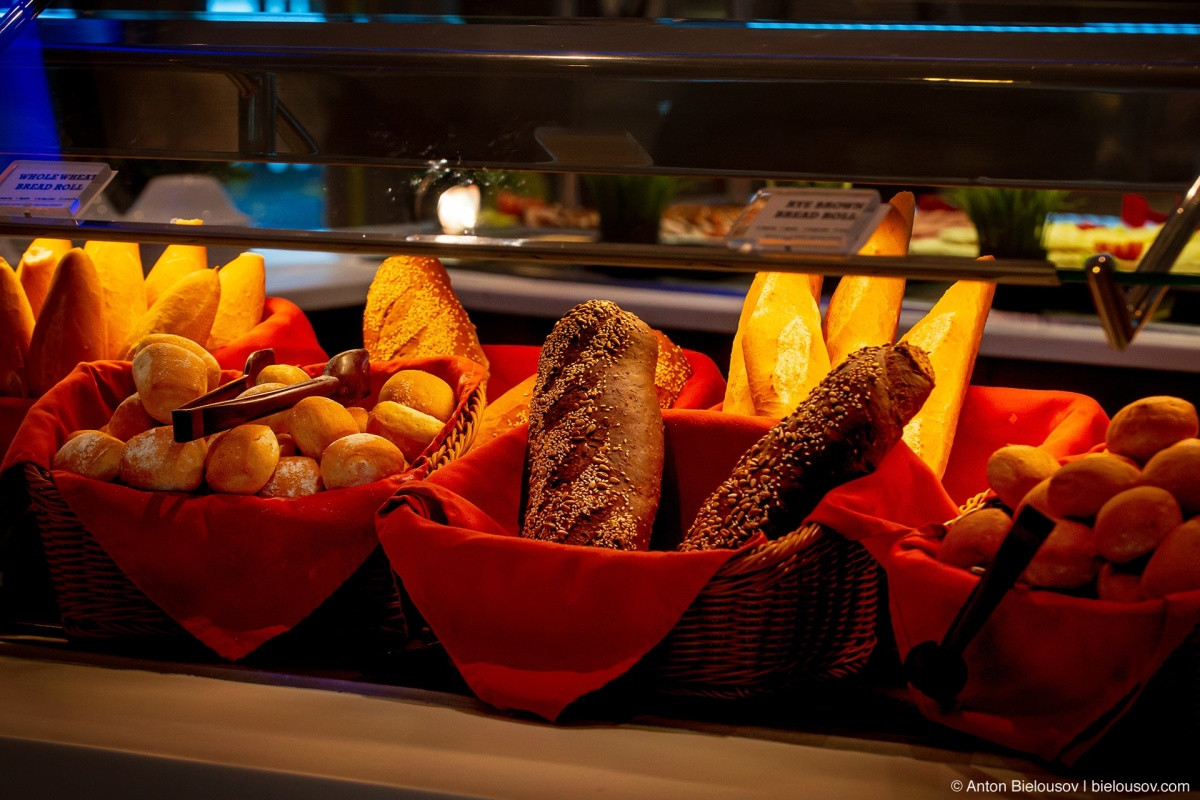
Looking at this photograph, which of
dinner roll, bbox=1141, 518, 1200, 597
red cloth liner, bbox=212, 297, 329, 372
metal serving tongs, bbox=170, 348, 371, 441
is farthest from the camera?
red cloth liner, bbox=212, 297, 329, 372

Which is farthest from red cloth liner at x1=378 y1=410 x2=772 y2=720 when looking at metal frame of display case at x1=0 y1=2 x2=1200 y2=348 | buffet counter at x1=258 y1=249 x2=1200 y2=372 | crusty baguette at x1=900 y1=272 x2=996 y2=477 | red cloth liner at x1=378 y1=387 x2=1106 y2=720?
buffet counter at x1=258 y1=249 x2=1200 y2=372

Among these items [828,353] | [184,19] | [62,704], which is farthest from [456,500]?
[184,19]

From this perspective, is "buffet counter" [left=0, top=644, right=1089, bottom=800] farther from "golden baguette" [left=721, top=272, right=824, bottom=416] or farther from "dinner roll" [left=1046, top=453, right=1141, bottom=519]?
"golden baguette" [left=721, top=272, right=824, bottom=416]

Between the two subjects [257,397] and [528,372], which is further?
[528,372]

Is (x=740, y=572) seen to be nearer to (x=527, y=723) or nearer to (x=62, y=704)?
(x=527, y=723)

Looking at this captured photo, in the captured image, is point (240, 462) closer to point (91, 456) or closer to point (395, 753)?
point (91, 456)

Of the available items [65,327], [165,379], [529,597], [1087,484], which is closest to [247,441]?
[165,379]

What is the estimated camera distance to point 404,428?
1.25 m

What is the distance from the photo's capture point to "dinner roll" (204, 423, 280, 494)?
111 centimetres

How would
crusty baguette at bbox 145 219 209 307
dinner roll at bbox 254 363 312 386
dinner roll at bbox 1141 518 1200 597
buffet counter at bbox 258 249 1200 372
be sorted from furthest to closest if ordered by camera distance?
buffet counter at bbox 258 249 1200 372 < crusty baguette at bbox 145 219 209 307 < dinner roll at bbox 254 363 312 386 < dinner roll at bbox 1141 518 1200 597

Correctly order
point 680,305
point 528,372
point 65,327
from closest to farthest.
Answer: point 65,327 < point 528,372 < point 680,305

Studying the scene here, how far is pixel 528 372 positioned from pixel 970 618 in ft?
2.93

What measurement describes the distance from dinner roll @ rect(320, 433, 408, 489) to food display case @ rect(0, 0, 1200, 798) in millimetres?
90

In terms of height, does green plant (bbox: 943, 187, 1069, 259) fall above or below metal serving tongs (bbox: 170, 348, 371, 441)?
above
